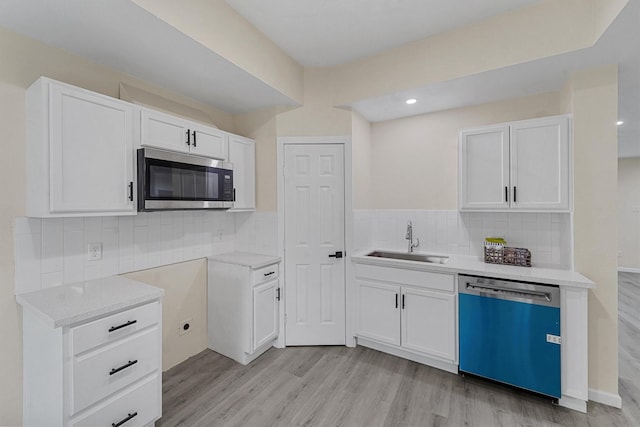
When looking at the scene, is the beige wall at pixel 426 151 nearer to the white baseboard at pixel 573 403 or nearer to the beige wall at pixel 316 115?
the beige wall at pixel 316 115

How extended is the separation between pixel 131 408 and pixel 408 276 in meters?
2.24

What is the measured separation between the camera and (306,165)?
9.55ft

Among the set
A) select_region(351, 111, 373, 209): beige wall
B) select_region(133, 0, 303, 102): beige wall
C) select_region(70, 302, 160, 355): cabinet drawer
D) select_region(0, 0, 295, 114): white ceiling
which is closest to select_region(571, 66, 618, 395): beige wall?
select_region(351, 111, 373, 209): beige wall

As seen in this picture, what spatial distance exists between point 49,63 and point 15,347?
5.87 ft

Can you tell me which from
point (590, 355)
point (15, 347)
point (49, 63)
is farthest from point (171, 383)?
point (590, 355)

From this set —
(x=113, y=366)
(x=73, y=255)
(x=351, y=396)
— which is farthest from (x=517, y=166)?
(x=73, y=255)

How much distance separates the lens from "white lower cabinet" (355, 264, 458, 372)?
2.39 meters

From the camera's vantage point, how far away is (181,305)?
2.62 meters

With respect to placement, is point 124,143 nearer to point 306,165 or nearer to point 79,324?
Result: point 79,324

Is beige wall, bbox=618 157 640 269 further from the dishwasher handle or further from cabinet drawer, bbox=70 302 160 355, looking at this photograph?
cabinet drawer, bbox=70 302 160 355

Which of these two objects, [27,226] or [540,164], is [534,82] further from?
[27,226]

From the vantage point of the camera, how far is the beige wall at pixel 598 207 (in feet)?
6.68

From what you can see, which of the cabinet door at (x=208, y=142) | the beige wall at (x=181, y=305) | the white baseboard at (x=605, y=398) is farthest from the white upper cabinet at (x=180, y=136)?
the white baseboard at (x=605, y=398)

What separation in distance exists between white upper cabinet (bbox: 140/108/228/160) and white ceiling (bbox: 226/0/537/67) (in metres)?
0.96
